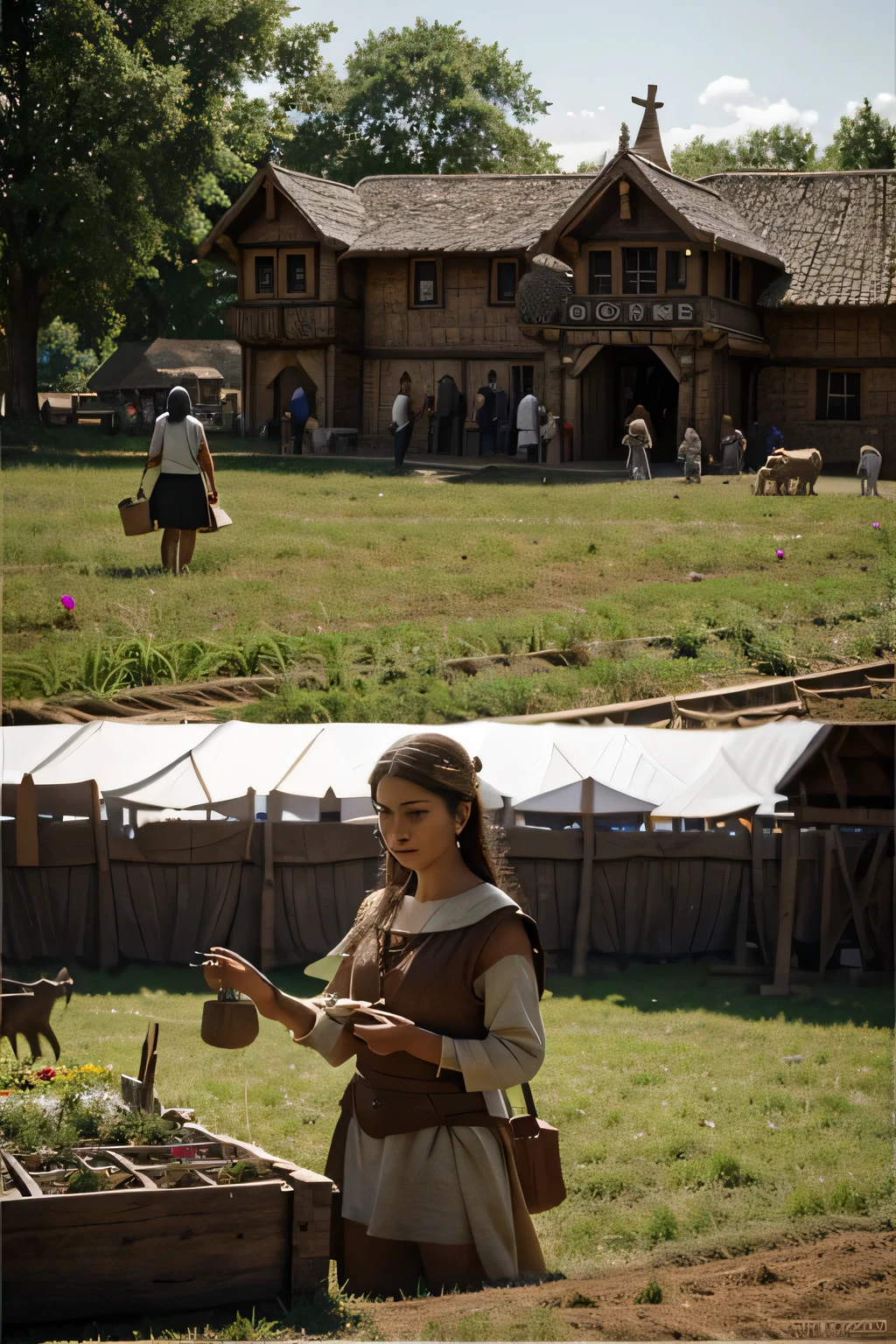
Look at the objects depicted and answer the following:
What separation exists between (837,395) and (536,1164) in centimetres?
254

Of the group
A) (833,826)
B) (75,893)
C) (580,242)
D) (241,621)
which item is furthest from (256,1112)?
(580,242)

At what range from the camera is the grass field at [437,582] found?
3908mm

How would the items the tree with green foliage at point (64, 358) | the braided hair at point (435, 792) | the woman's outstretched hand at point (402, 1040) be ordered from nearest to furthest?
the woman's outstretched hand at point (402, 1040)
the braided hair at point (435, 792)
the tree with green foliage at point (64, 358)

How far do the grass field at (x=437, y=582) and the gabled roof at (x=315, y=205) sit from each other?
2.20 ft

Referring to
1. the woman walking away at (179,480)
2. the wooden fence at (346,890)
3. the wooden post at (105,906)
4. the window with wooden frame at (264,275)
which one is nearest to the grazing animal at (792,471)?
the wooden fence at (346,890)

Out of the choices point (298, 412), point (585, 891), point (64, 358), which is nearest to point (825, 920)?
point (585, 891)

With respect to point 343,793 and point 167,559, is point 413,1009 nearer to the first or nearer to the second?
point 343,793

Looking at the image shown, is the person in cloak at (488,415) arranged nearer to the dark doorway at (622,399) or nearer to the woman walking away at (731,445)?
the dark doorway at (622,399)

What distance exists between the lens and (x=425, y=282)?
12.6ft

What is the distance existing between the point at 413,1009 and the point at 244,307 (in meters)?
2.22

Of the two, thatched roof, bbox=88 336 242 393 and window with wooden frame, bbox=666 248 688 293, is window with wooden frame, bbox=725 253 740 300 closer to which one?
window with wooden frame, bbox=666 248 688 293

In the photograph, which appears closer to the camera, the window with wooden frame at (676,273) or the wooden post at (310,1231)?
the wooden post at (310,1231)

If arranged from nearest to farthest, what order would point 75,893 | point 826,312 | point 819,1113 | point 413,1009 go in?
point 413,1009 < point 819,1113 < point 75,893 < point 826,312

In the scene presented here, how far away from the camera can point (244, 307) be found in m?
3.86
